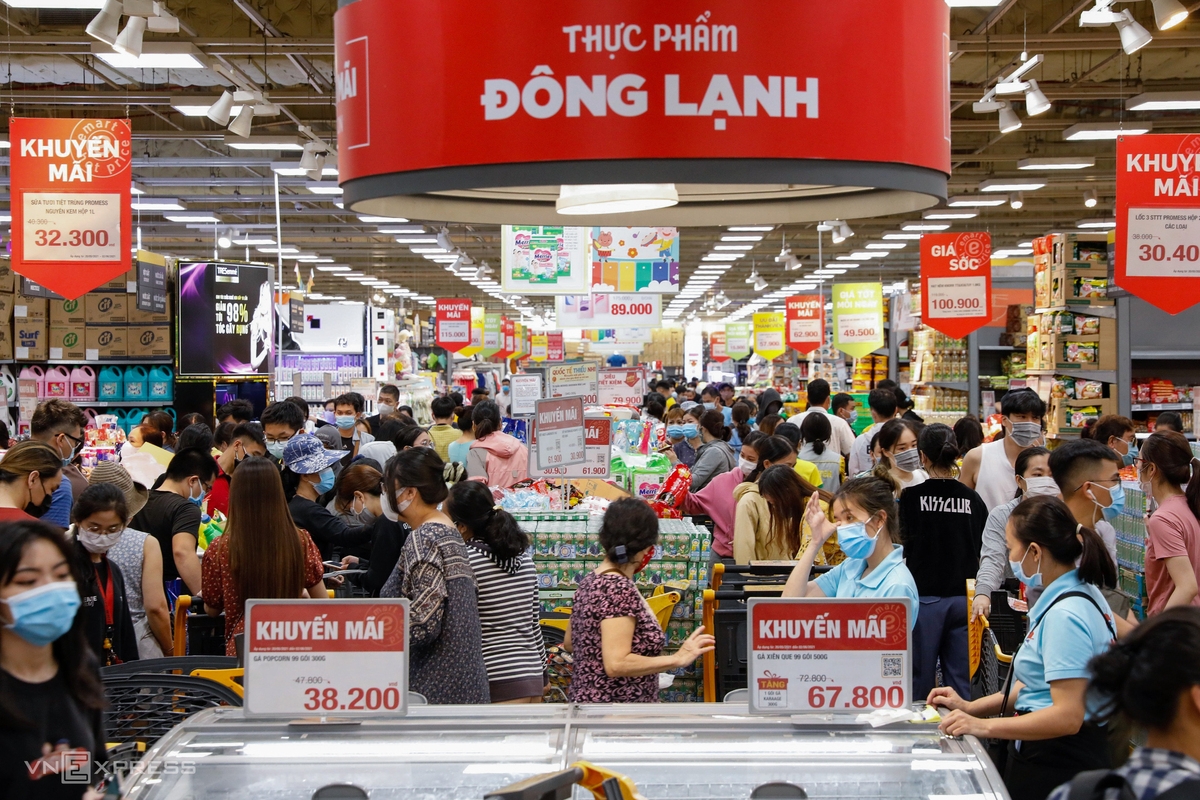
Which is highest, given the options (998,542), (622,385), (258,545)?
(622,385)

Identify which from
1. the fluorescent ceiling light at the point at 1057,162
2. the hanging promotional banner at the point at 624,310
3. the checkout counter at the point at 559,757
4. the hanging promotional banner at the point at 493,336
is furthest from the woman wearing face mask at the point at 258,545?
the hanging promotional banner at the point at 493,336

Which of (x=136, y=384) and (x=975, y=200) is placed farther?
(x=975, y=200)

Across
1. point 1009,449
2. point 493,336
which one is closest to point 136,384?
point 1009,449

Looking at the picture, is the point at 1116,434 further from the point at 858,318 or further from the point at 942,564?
the point at 858,318

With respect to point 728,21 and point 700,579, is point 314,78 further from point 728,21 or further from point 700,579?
point 728,21

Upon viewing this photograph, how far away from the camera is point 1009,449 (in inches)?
267

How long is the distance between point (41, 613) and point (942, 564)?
3.87 meters

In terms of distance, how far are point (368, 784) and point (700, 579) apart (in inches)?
123

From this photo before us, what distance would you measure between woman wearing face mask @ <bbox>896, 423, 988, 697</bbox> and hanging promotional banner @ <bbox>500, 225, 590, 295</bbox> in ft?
24.3

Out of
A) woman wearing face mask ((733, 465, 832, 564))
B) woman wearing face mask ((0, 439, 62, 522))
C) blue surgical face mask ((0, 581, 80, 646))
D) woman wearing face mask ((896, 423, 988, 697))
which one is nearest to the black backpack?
blue surgical face mask ((0, 581, 80, 646))

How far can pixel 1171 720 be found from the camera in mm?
1817

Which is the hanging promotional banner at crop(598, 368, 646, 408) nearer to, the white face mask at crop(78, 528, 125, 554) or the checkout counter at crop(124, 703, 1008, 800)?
the white face mask at crop(78, 528, 125, 554)

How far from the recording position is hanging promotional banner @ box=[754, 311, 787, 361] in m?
26.4

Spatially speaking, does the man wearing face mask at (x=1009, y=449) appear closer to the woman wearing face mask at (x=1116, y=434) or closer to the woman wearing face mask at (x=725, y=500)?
the woman wearing face mask at (x=1116, y=434)
